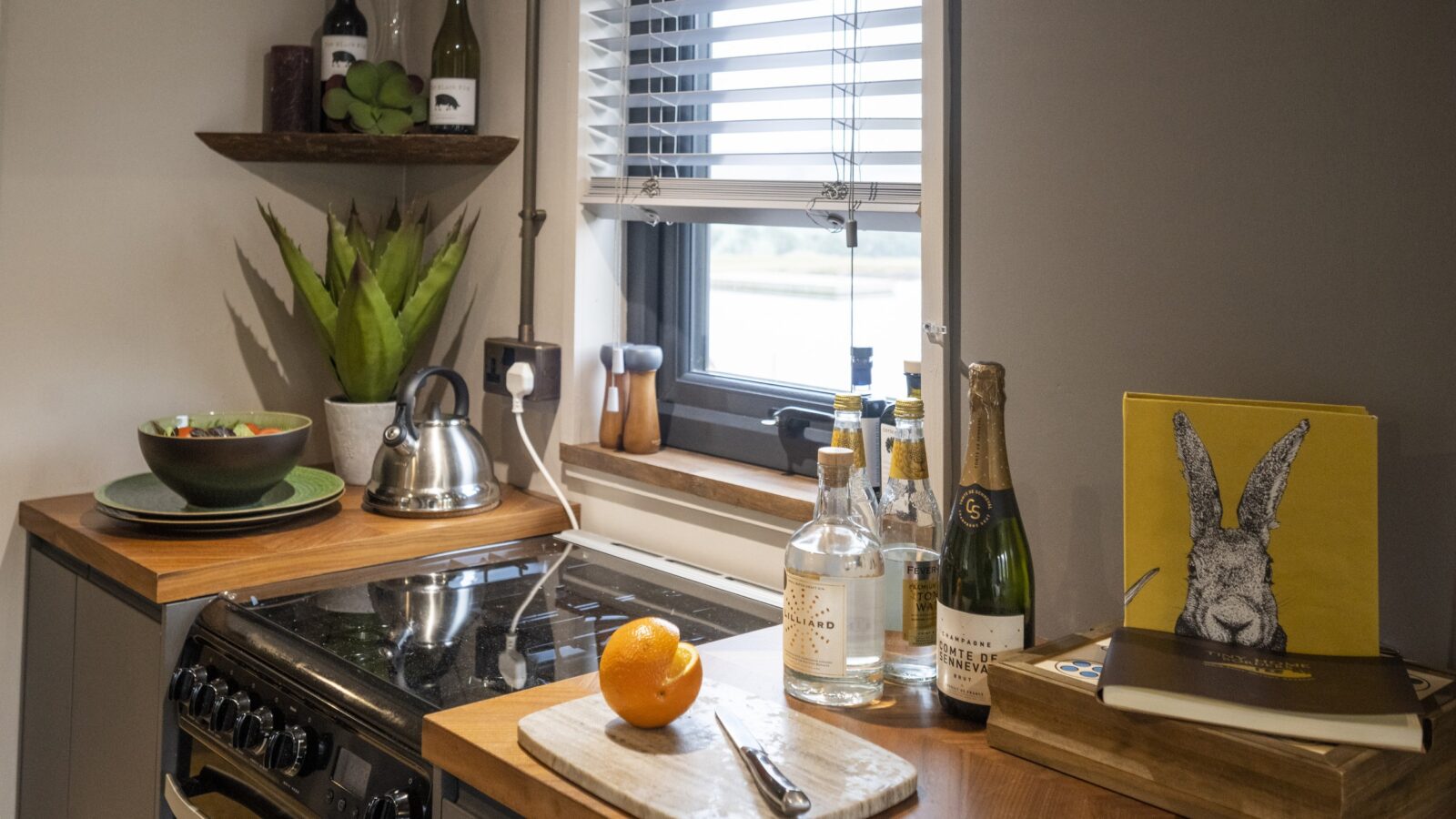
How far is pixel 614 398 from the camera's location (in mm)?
1976

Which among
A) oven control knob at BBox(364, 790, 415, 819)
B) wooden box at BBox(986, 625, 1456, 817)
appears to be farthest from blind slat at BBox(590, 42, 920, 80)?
oven control knob at BBox(364, 790, 415, 819)

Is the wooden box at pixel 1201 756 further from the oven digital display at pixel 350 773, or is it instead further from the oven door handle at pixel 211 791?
the oven door handle at pixel 211 791

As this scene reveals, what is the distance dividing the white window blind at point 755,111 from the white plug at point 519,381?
286mm

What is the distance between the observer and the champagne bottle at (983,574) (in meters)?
1.10

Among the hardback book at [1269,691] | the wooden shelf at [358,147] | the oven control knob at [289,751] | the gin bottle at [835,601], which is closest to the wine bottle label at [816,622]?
the gin bottle at [835,601]

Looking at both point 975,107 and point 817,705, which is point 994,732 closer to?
point 817,705

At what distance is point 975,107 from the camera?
134 centimetres

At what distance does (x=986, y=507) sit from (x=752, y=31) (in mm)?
899

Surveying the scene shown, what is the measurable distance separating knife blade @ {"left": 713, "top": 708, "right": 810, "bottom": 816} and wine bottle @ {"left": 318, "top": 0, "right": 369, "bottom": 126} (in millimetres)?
1507

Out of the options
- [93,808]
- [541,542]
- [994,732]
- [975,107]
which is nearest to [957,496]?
[994,732]

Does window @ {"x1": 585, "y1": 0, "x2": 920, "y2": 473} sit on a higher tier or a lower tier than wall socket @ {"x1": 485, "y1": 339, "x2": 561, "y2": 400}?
higher

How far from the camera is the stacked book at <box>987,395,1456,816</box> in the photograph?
88 cm

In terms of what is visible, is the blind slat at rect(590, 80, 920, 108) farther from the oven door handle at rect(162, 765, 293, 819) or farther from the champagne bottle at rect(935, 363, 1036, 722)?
the oven door handle at rect(162, 765, 293, 819)

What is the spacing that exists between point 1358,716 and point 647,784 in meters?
0.52
